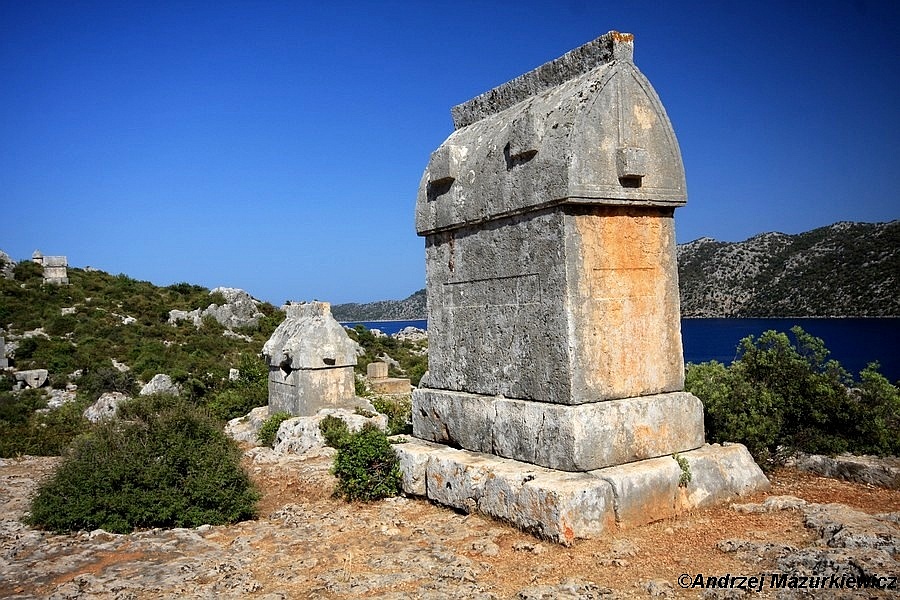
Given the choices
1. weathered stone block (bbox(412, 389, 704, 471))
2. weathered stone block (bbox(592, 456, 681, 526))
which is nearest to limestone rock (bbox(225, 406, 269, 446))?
weathered stone block (bbox(412, 389, 704, 471))

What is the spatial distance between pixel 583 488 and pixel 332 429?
5865 mm

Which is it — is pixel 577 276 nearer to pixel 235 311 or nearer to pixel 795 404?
pixel 795 404

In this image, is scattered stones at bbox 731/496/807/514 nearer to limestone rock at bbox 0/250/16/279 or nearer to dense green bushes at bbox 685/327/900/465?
dense green bushes at bbox 685/327/900/465

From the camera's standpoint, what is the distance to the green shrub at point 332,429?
926cm

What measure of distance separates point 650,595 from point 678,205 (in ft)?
9.37

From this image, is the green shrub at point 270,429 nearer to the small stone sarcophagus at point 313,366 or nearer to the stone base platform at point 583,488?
the small stone sarcophagus at point 313,366

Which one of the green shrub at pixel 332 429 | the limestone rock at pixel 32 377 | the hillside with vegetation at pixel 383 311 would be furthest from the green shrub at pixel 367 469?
the hillside with vegetation at pixel 383 311

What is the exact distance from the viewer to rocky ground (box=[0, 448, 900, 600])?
3.57 m

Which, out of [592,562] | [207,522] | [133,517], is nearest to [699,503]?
[592,562]

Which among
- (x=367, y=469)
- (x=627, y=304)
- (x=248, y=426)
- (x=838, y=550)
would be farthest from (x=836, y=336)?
(x=838, y=550)

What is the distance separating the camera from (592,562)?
3.87 m

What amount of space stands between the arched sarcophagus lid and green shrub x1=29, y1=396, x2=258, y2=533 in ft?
9.73

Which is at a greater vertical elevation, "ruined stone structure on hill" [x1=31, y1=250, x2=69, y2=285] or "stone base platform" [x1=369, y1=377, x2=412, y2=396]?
"ruined stone structure on hill" [x1=31, y1=250, x2=69, y2=285]

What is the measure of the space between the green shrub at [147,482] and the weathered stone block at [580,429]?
1994 millimetres
